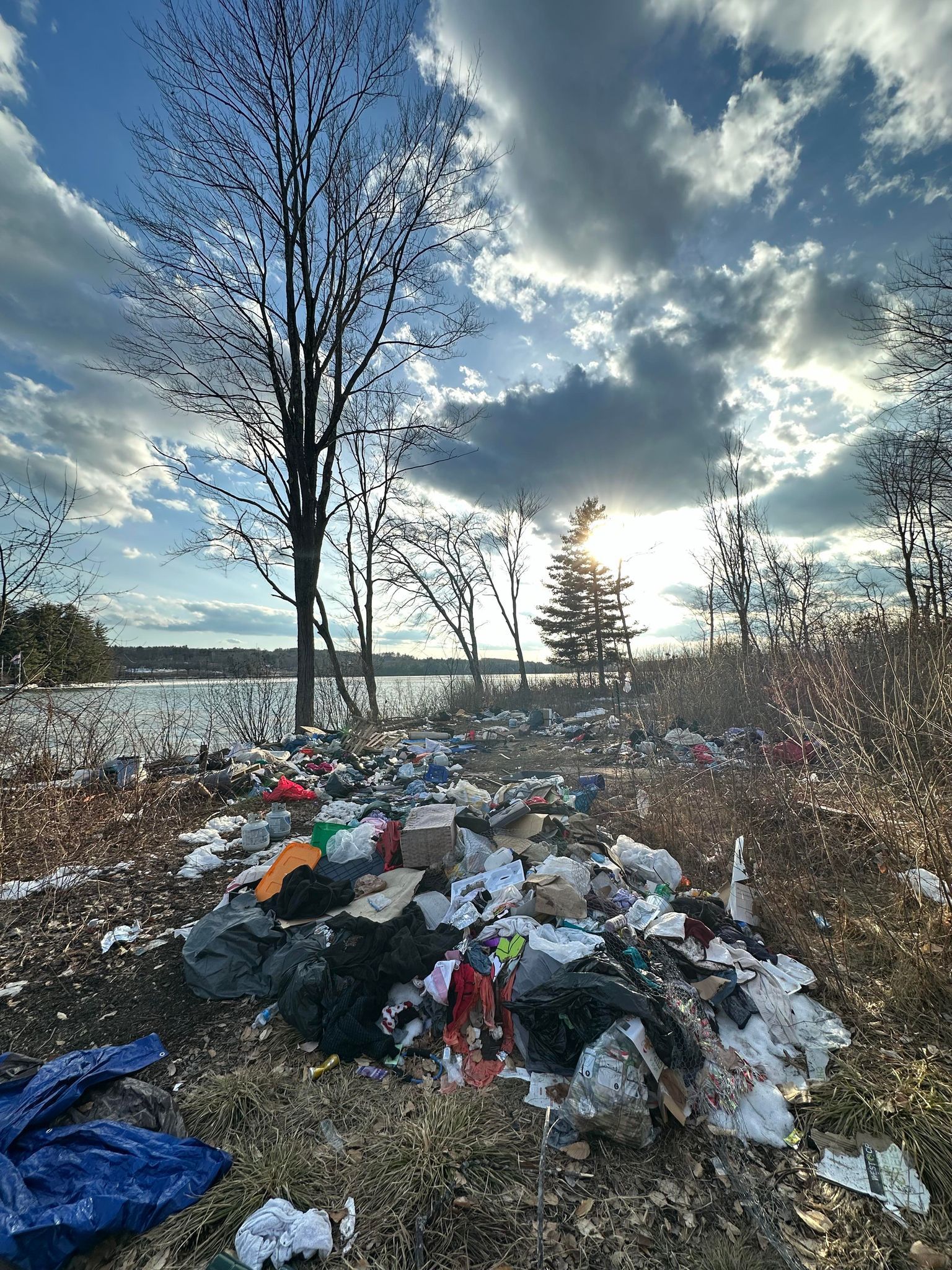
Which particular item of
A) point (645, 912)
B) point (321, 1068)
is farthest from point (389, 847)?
point (645, 912)

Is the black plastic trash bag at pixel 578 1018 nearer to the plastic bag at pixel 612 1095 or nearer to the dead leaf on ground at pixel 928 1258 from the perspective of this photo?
the plastic bag at pixel 612 1095

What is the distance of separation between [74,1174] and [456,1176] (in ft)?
4.10

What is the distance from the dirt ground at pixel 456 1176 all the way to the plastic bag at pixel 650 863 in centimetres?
194

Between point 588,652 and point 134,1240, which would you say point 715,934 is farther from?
point 588,652

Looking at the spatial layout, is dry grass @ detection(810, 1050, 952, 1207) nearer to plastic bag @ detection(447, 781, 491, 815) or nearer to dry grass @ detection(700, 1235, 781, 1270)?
dry grass @ detection(700, 1235, 781, 1270)

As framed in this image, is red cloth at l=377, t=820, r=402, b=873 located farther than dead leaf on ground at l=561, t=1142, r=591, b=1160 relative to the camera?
Yes

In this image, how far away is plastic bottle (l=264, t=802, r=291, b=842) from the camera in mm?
5160

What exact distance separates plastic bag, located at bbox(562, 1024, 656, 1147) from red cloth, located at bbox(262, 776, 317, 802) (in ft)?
15.9

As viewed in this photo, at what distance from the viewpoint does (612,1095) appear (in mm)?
1951

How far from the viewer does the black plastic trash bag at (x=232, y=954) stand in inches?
114

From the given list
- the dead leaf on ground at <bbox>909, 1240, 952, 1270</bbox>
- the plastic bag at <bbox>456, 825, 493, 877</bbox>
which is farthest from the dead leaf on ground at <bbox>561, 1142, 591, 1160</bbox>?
the plastic bag at <bbox>456, 825, 493, 877</bbox>

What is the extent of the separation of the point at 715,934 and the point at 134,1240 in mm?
2943

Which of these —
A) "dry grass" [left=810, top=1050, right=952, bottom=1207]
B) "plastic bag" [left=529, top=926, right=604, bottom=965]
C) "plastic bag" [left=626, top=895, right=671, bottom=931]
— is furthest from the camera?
"plastic bag" [left=626, top=895, right=671, bottom=931]

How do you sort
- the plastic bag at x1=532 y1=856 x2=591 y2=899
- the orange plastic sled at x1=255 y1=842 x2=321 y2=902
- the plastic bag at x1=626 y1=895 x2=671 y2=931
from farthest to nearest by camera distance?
the orange plastic sled at x1=255 y1=842 x2=321 y2=902, the plastic bag at x1=532 y1=856 x2=591 y2=899, the plastic bag at x1=626 y1=895 x2=671 y2=931
